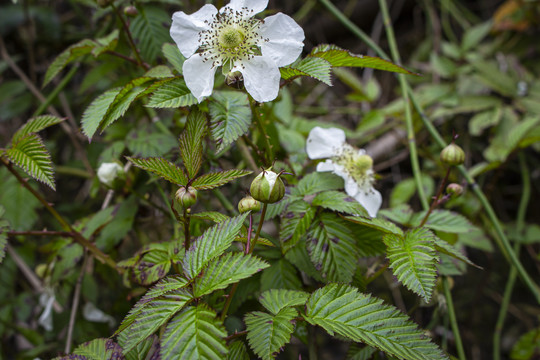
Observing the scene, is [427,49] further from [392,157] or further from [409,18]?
[392,157]

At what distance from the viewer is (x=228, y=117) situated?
84 cm

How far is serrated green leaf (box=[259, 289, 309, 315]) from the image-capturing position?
710 millimetres

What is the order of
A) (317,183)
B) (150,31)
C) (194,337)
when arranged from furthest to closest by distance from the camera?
(150,31) → (317,183) → (194,337)

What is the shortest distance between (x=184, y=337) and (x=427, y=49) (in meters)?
2.11

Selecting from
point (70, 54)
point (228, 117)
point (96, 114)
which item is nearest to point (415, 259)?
point (228, 117)

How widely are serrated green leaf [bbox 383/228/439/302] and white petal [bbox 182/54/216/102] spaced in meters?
0.46

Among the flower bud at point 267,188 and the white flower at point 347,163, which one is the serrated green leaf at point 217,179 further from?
the white flower at point 347,163

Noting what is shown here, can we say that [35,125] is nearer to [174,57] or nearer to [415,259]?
[174,57]

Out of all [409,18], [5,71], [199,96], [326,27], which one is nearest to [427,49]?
[409,18]

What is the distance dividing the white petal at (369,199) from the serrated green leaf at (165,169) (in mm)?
443

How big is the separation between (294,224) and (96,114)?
0.47 metres

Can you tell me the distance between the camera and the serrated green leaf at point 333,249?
2.65 ft

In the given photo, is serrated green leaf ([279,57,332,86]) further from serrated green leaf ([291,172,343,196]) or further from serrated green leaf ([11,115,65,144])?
serrated green leaf ([11,115,65,144])

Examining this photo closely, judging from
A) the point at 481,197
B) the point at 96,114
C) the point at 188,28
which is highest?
the point at 188,28
